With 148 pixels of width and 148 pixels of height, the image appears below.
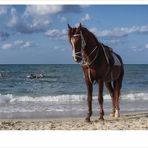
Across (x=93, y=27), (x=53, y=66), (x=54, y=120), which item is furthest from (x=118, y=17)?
(x=54, y=120)

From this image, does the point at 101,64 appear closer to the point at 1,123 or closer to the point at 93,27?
the point at 93,27

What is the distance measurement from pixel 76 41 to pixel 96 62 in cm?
44

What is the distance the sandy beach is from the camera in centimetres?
824

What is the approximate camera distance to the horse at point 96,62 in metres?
8.09

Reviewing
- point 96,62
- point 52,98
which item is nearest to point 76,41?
point 96,62

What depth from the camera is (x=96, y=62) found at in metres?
8.34

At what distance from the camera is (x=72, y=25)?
27.1ft

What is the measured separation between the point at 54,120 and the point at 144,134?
1.21 meters

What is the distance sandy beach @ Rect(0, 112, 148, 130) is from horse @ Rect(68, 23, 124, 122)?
12cm

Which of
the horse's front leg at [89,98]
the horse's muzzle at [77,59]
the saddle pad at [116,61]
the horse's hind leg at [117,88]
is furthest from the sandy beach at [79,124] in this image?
the horse's muzzle at [77,59]

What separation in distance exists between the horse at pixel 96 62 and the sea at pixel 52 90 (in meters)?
0.08

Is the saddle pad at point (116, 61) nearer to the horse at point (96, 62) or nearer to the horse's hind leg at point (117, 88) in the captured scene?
the horse at point (96, 62)

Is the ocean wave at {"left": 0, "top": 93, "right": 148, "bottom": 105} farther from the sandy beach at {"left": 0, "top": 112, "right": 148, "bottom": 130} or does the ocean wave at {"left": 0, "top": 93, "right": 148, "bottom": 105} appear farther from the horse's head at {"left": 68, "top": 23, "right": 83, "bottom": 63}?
the horse's head at {"left": 68, "top": 23, "right": 83, "bottom": 63}

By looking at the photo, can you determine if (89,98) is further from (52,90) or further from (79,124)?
(52,90)
